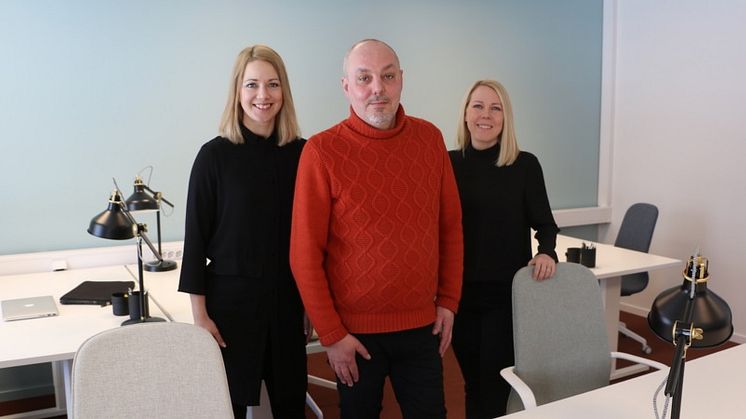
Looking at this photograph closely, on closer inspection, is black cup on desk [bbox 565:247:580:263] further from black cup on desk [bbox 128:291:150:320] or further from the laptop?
the laptop

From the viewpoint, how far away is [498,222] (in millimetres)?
2330

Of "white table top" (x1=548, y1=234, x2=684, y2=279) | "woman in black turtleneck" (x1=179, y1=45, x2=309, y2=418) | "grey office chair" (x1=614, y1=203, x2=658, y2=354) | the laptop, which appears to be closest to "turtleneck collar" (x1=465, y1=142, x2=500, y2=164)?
"woman in black turtleneck" (x1=179, y1=45, x2=309, y2=418)

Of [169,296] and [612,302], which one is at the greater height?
[169,296]

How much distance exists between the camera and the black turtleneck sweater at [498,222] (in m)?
2.33

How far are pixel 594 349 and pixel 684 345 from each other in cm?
107

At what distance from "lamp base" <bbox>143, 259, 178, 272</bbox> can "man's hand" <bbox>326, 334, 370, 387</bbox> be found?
165 centimetres

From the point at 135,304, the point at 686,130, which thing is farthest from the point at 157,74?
the point at 686,130

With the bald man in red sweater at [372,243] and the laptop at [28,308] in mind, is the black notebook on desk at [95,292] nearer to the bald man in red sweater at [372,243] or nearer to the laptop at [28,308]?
the laptop at [28,308]

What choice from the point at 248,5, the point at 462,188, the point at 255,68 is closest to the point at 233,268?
the point at 255,68

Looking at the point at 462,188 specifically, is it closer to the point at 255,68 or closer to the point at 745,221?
the point at 255,68

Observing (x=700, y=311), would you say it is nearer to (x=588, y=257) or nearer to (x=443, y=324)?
(x=443, y=324)

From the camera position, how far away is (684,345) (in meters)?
1.13

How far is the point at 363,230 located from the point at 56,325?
1.29 metres

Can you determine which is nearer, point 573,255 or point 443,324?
point 443,324
